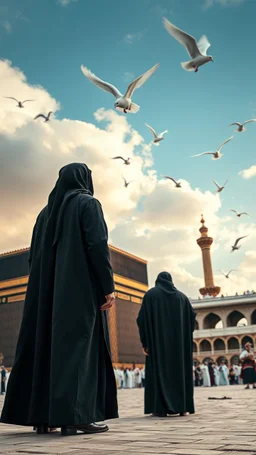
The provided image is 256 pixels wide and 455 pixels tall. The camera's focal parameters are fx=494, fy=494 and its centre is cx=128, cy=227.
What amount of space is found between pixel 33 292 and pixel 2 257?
1500 inches

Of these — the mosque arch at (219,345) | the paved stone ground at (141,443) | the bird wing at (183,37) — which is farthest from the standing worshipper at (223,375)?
the paved stone ground at (141,443)

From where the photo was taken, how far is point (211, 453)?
1.79m

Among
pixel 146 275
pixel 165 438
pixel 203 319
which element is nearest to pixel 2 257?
pixel 146 275

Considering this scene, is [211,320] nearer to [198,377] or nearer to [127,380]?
[127,380]

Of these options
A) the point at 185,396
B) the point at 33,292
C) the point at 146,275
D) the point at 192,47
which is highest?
the point at 146,275

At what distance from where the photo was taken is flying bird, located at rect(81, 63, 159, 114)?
9578 millimetres

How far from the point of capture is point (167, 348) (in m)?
4.86

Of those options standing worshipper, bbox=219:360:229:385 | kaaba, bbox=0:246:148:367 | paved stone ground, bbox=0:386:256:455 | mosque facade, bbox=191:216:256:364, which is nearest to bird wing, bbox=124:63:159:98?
paved stone ground, bbox=0:386:256:455

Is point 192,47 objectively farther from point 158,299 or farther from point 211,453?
point 211,453

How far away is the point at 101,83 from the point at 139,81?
2.48 feet

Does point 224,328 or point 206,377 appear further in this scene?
point 224,328

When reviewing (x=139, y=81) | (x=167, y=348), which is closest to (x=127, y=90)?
(x=139, y=81)

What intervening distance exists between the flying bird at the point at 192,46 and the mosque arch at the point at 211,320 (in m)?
→ 34.1

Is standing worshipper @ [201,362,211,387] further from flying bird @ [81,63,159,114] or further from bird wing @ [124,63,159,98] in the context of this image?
bird wing @ [124,63,159,98]
